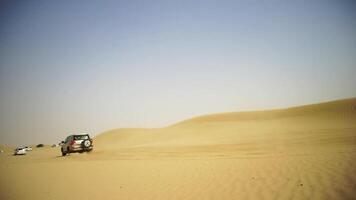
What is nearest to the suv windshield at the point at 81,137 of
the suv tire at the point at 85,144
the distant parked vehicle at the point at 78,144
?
the distant parked vehicle at the point at 78,144

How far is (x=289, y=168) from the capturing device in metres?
9.11

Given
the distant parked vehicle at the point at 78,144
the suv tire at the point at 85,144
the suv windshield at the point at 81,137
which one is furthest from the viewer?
the suv windshield at the point at 81,137

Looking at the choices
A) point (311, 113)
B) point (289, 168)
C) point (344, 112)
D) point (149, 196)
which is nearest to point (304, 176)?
point (289, 168)

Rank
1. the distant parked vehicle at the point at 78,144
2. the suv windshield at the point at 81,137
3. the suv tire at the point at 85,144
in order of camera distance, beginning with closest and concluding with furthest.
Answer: the distant parked vehicle at the point at 78,144
the suv tire at the point at 85,144
the suv windshield at the point at 81,137

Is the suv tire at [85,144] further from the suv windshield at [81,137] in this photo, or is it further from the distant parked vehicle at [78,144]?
the suv windshield at [81,137]

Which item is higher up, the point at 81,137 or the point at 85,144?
the point at 81,137

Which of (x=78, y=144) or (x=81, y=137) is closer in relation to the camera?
(x=78, y=144)

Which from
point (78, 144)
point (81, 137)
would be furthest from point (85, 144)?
point (81, 137)

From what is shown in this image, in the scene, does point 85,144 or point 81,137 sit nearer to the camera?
point 85,144

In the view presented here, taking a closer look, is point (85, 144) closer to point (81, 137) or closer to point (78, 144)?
point (78, 144)

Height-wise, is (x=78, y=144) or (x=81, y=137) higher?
(x=81, y=137)

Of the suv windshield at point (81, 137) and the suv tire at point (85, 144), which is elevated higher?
the suv windshield at point (81, 137)

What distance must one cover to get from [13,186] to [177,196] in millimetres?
A: 7298

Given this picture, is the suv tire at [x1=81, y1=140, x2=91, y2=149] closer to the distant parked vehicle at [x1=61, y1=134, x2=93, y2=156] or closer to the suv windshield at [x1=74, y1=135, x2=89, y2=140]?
the distant parked vehicle at [x1=61, y1=134, x2=93, y2=156]
